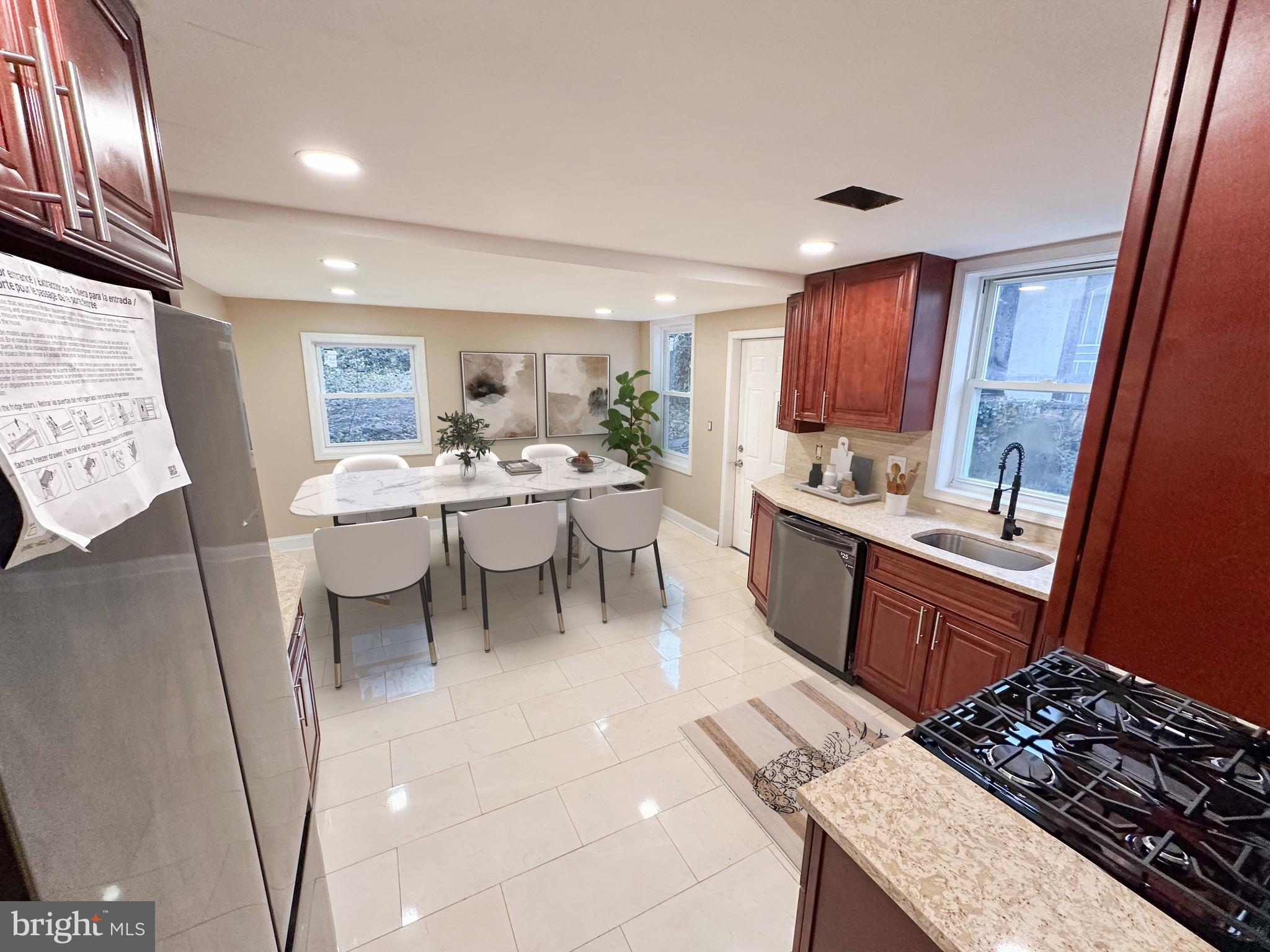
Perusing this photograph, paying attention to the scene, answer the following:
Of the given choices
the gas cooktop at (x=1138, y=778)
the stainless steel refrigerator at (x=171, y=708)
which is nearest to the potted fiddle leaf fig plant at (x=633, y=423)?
the gas cooktop at (x=1138, y=778)

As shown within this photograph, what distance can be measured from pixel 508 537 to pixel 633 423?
110 inches

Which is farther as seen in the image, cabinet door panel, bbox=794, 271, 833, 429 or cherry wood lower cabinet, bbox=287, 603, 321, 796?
cabinet door panel, bbox=794, 271, 833, 429

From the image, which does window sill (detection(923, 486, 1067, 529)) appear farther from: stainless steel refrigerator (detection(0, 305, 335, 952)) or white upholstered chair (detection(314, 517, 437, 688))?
white upholstered chair (detection(314, 517, 437, 688))

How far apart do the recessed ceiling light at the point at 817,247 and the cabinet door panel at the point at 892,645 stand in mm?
1663

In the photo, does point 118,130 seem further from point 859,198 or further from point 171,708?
point 859,198

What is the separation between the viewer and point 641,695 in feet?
8.60

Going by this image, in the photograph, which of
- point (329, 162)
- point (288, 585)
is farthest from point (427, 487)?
point (329, 162)

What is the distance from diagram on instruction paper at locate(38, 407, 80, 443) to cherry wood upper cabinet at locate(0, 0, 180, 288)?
0.65 feet

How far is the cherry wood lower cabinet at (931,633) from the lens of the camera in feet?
6.57

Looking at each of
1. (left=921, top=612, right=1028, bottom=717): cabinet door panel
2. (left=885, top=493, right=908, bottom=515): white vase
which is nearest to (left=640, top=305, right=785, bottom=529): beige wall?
(left=885, top=493, right=908, bottom=515): white vase

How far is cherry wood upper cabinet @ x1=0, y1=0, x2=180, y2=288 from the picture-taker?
494 millimetres

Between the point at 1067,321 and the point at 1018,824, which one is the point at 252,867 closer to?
the point at 1018,824

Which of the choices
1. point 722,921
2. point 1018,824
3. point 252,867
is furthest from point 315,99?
point 722,921

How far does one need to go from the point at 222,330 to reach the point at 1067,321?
3.19 metres
